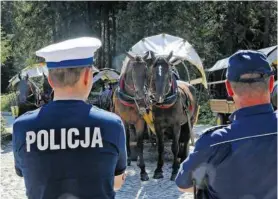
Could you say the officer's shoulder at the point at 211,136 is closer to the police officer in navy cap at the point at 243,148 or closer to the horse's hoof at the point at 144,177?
the police officer in navy cap at the point at 243,148

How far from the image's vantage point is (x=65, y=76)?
89.2 inches

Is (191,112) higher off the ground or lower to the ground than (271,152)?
lower

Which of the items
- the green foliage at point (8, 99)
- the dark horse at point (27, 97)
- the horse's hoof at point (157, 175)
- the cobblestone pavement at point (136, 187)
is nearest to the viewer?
the cobblestone pavement at point (136, 187)

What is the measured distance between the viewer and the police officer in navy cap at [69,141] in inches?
87.7

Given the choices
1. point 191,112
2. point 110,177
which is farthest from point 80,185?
point 191,112

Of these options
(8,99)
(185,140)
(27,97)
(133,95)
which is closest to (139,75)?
(133,95)

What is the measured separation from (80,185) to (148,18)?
1911 cm

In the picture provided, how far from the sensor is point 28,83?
1173 cm

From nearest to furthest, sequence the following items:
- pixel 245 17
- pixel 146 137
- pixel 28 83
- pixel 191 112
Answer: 1. pixel 191 112
2. pixel 146 137
3. pixel 28 83
4. pixel 245 17

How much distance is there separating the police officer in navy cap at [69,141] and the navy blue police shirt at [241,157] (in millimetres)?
432

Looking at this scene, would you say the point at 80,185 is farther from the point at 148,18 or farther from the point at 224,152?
the point at 148,18

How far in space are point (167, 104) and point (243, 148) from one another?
4.80 meters

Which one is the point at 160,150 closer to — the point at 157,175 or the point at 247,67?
the point at 157,175

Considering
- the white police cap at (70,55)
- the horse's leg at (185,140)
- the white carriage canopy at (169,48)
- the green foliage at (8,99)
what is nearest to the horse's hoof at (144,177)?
the horse's leg at (185,140)
